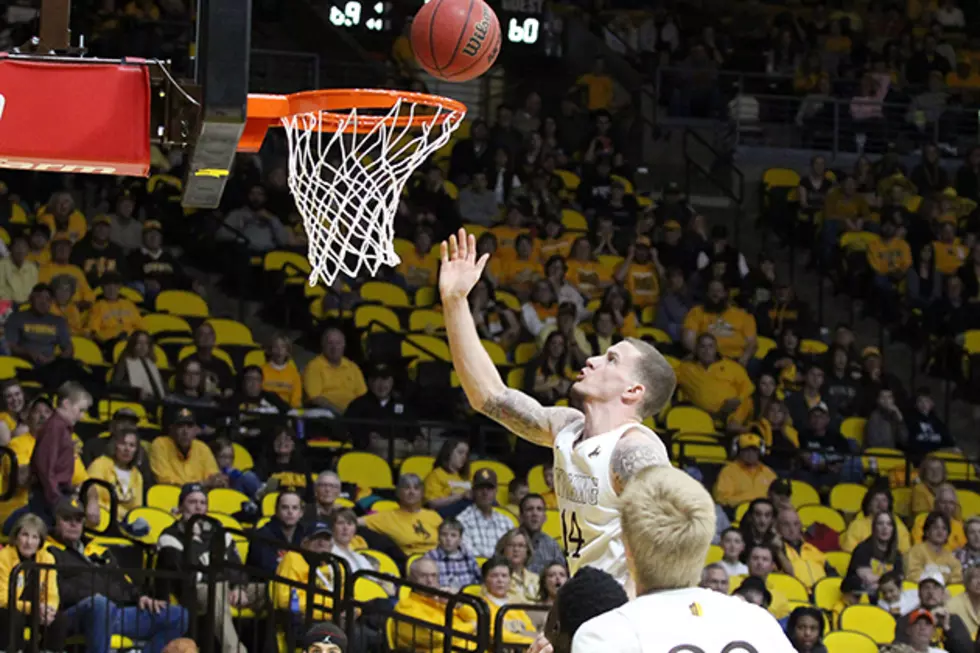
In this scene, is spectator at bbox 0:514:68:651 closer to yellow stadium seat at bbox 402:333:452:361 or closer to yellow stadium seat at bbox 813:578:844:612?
yellow stadium seat at bbox 402:333:452:361

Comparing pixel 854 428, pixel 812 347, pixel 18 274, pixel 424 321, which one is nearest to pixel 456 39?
pixel 18 274

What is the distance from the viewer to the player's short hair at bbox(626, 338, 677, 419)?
5684 millimetres

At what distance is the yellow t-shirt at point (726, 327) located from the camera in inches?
626

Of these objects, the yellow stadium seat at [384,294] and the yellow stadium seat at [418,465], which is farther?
the yellow stadium seat at [384,294]

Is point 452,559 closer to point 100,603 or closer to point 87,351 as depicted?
point 100,603

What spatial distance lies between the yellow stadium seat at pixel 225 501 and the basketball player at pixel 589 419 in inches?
237

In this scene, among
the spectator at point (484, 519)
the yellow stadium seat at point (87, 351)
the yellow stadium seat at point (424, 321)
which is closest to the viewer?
the spectator at point (484, 519)

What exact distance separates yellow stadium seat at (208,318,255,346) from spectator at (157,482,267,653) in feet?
11.6

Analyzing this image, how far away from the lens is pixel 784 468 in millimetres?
14617

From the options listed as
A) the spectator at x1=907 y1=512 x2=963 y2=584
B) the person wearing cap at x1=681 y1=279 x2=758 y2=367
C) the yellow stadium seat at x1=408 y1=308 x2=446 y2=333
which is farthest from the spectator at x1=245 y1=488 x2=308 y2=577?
the person wearing cap at x1=681 y1=279 x2=758 y2=367

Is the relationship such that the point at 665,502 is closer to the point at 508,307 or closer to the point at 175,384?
the point at 175,384

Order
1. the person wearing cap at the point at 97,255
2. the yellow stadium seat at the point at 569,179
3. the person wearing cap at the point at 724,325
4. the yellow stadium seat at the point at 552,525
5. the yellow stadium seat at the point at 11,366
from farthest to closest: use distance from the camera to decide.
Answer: the yellow stadium seat at the point at 569,179 < the person wearing cap at the point at 724,325 < the person wearing cap at the point at 97,255 < the yellow stadium seat at the point at 11,366 < the yellow stadium seat at the point at 552,525

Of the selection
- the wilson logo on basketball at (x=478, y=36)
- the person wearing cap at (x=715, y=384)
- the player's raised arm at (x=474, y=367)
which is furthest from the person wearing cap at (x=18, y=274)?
the player's raised arm at (x=474, y=367)

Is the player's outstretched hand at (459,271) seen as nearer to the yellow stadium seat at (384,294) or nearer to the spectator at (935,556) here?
the spectator at (935,556)
